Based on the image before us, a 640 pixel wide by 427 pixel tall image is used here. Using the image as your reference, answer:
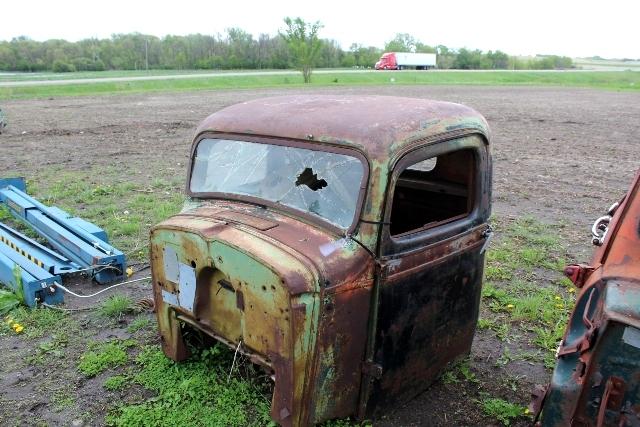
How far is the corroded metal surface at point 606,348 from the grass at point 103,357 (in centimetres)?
275

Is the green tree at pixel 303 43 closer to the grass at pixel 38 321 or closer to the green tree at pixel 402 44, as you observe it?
the grass at pixel 38 321

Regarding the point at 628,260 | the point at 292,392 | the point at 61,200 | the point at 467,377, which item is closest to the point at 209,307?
the point at 292,392

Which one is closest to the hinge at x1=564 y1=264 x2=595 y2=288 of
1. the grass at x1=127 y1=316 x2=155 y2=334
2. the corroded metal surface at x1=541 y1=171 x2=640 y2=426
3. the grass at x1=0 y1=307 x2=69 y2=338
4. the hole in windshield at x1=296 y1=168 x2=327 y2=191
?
the corroded metal surface at x1=541 y1=171 x2=640 y2=426

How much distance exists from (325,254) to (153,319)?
2197 millimetres

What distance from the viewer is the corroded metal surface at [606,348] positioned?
6.48 ft

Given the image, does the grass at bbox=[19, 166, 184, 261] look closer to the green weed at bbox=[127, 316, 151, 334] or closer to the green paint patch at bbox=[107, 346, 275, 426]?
the green weed at bbox=[127, 316, 151, 334]

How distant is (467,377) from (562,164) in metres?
7.96

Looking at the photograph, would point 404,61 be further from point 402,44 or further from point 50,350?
point 50,350

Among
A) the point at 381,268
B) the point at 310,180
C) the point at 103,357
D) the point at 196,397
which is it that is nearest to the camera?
the point at 381,268

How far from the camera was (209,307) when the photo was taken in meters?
3.05

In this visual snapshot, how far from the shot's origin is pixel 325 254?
2.64 metres

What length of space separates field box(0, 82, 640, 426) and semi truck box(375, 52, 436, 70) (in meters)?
49.0

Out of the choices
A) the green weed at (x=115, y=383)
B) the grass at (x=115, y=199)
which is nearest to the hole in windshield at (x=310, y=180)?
the green weed at (x=115, y=383)

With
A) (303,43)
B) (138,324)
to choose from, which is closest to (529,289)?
(138,324)
